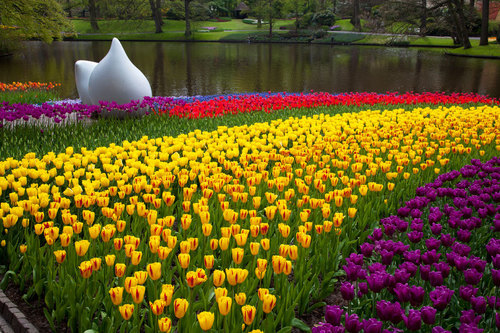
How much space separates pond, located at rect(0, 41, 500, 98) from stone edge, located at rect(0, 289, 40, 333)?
17.5m

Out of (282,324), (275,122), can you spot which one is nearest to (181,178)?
(282,324)

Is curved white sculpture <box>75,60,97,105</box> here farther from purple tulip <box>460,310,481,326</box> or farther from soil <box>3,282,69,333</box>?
purple tulip <box>460,310,481,326</box>

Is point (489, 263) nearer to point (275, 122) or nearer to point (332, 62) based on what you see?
point (275, 122)

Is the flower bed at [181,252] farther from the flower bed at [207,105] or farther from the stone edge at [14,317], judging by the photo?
the flower bed at [207,105]

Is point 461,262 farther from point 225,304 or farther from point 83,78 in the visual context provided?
point 83,78

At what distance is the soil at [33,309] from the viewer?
3005mm

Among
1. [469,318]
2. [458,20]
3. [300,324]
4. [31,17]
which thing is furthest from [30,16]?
[458,20]

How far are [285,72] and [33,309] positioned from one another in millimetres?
25540

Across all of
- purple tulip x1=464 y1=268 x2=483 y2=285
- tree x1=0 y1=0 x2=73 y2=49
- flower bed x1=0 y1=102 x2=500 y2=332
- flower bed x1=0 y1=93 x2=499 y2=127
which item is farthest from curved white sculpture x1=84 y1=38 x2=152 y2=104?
tree x1=0 y1=0 x2=73 y2=49

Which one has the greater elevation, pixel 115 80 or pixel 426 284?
pixel 115 80

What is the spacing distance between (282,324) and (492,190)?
290cm

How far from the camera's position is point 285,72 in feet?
90.2

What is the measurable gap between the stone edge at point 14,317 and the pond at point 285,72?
17.5 metres

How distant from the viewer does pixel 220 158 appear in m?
5.40
